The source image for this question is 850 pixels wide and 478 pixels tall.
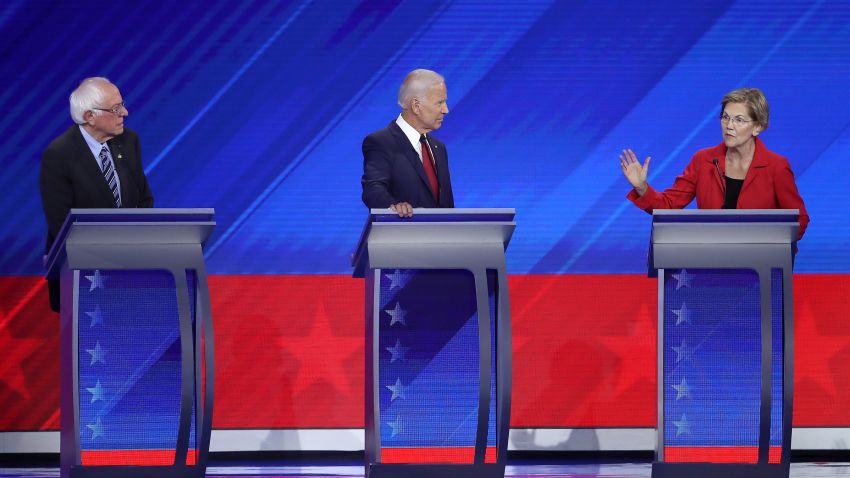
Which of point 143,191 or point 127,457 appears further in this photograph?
point 143,191

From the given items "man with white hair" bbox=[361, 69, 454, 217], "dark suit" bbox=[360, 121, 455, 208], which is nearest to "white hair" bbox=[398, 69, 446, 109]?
"man with white hair" bbox=[361, 69, 454, 217]

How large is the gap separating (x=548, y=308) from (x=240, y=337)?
1326 mm

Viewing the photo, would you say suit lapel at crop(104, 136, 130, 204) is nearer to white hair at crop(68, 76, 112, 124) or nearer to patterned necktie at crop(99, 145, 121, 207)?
patterned necktie at crop(99, 145, 121, 207)

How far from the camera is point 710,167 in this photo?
4.57 m

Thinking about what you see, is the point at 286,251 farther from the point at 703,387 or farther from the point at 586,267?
the point at 703,387

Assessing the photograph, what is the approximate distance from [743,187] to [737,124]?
210 millimetres

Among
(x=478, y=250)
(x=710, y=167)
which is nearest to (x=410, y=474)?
(x=478, y=250)

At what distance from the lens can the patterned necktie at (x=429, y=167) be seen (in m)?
4.65

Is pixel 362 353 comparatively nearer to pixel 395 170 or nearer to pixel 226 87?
pixel 226 87

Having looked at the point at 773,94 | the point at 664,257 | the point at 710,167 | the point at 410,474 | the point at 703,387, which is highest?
the point at 773,94

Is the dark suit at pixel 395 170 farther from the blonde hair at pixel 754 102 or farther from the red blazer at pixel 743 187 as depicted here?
the blonde hair at pixel 754 102

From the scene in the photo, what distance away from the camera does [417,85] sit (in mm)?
4633

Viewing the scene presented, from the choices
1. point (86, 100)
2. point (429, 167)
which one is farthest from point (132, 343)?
point (429, 167)

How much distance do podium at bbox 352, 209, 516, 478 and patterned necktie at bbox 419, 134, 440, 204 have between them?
0.54 m
